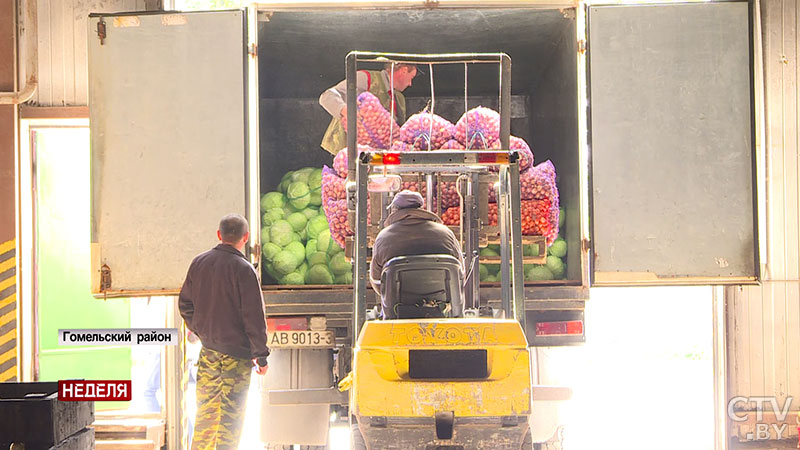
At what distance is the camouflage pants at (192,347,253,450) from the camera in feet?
19.3

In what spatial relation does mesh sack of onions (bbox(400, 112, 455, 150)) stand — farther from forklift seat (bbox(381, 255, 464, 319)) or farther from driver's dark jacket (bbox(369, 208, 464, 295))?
forklift seat (bbox(381, 255, 464, 319))

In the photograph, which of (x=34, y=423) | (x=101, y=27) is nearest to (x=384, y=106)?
(x=101, y=27)

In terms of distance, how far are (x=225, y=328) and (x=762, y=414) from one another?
4.84m

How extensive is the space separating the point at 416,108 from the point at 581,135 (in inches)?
102

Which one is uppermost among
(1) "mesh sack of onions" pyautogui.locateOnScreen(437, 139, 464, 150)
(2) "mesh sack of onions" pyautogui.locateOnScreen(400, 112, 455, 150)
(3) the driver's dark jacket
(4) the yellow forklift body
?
(2) "mesh sack of onions" pyautogui.locateOnScreen(400, 112, 455, 150)

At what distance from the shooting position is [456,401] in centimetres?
452

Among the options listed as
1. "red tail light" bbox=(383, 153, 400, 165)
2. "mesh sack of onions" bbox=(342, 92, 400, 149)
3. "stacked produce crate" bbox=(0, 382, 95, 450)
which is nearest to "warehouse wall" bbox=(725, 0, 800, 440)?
"mesh sack of onions" bbox=(342, 92, 400, 149)

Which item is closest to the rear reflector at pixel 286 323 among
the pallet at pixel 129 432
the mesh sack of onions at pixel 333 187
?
the mesh sack of onions at pixel 333 187

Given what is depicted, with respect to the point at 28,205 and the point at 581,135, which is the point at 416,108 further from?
the point at 28,205

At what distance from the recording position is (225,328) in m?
5.87

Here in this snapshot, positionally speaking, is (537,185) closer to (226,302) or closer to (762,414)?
(226,302)

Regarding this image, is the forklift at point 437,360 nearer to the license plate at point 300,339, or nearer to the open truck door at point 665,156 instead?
the license plate at point 300,339

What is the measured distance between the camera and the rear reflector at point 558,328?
6.09 metres

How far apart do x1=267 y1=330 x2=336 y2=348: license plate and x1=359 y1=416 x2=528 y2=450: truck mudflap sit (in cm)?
148
